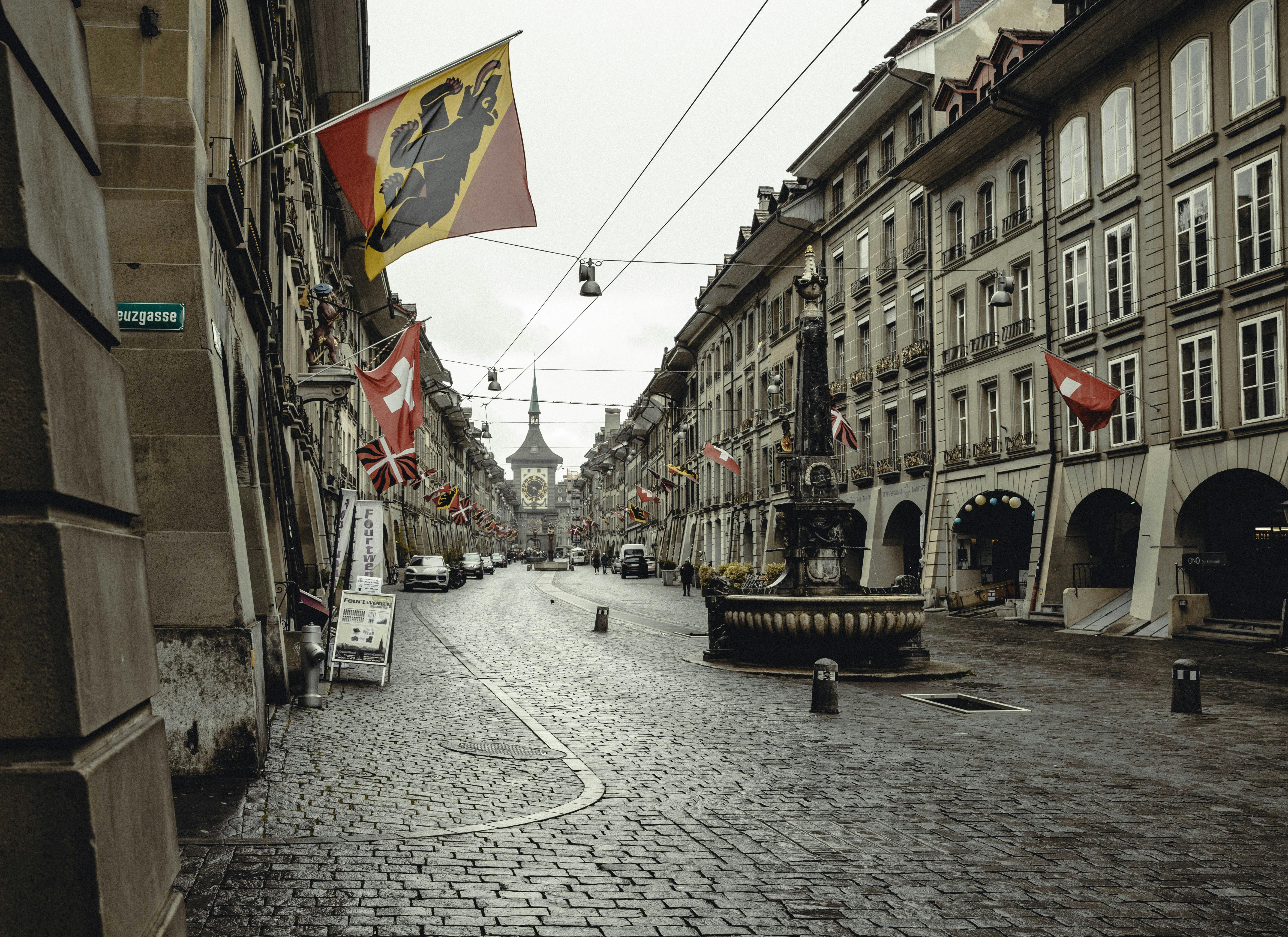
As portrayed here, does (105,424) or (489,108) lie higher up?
(489,108)

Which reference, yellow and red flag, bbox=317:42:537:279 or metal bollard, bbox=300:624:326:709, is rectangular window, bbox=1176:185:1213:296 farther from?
metal bollard, bbox=300:624:326:709

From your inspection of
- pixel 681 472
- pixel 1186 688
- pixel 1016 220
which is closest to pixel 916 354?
pixel 1016 220

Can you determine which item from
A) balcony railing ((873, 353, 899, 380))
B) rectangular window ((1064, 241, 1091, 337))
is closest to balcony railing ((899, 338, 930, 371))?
balcony railing ((873, 353, 899, 380))

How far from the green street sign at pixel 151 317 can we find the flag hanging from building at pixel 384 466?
1499 cm

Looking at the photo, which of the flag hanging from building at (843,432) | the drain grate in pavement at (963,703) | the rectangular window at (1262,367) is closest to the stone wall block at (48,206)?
the drain grate in pavement at (963,703)

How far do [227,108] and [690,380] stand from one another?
189ft

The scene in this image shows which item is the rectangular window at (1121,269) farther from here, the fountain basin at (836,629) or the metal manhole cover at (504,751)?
the metal manhole cover at (504,751)

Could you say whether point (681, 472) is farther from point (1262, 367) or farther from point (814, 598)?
point (814, 598)

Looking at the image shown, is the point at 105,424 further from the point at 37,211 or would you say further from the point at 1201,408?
the point at 1201,408

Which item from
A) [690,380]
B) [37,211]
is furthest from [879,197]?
[37,211]

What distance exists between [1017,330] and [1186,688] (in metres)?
19.2

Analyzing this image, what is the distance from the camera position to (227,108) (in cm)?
1343

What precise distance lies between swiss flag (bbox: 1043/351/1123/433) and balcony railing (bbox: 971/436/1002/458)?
8824 millimetres

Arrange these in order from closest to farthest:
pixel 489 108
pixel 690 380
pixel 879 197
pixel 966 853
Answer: pixel 966 853, pixel 489 108, pixel 879 197, pixel 690 380
